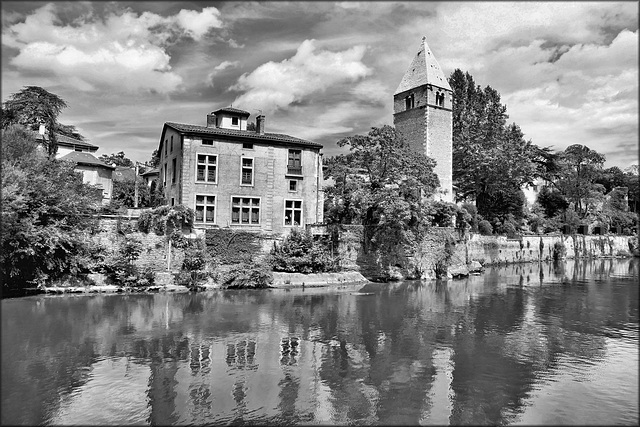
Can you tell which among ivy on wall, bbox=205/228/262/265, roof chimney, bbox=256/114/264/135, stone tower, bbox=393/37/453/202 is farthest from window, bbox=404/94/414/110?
ivy on wall, bbox=205/228/262/265

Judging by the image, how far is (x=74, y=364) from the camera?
477 inches

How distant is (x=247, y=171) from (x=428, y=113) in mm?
25173

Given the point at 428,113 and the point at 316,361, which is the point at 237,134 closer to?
the point at 316,361

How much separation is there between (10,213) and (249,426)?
14.8 meters

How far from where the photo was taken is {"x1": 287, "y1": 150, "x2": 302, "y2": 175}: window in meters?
31.0

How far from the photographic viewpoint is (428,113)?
1836 inches

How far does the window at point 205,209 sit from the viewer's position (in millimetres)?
28562

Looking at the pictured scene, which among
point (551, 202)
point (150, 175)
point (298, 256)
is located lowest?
point (298, 256)

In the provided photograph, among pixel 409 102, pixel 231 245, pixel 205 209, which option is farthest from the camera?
pixel 409 102

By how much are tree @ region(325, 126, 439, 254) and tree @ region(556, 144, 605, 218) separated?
1300 inches

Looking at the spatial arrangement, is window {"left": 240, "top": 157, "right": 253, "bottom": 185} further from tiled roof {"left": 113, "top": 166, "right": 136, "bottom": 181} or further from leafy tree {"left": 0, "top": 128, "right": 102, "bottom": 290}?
tiled roof {"left": 113, "top": 166, "right": 136, "bottom": 181}

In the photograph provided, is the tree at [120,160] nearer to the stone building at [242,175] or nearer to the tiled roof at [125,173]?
the tiled roof at [125,173]

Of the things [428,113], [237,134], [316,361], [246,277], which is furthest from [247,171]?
[428,113]

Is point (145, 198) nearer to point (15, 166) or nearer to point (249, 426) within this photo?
point (15, 166)
